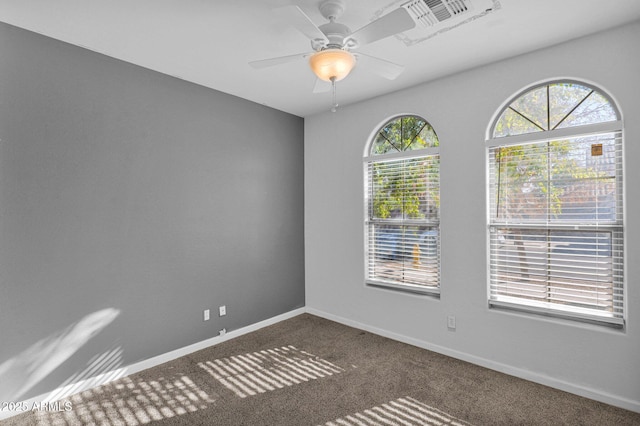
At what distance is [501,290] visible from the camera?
2.82m

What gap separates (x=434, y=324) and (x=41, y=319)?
3171 millimetres

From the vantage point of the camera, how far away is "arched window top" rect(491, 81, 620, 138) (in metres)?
2.40

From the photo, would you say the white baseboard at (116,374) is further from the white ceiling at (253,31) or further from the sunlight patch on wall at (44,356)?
the white ceiling at (253,31)

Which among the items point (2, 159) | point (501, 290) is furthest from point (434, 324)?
point (2, 159)

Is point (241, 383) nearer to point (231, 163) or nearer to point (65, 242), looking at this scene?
point (65, 242)

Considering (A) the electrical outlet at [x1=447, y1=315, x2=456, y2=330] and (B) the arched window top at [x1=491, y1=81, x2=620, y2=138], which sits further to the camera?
(A) the electrical outlet at [x1=447, y1=315, x2=456, y2=330]

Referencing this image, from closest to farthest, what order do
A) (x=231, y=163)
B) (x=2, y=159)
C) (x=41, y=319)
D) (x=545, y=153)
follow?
1. (x=2, y=159)
2. (x=41, y=319)
3. (x=545, y=153)
4. (x=231, y=163)

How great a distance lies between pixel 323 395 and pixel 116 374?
167 cm

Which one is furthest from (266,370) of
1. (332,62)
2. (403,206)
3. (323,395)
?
(332,62)

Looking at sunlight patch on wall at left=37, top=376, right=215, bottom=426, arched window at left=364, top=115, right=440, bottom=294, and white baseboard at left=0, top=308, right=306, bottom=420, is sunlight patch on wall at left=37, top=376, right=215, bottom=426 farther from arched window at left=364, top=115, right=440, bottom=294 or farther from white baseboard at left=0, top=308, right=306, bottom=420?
arched window at left=364, top=115, right=440, bottom=294

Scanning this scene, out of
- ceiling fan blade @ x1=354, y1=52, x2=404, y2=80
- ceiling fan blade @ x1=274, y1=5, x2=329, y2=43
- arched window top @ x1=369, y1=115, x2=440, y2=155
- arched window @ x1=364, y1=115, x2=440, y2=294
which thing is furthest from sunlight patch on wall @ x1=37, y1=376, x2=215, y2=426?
arched window top @ x1=369, y1=115, x2=440, y2=155

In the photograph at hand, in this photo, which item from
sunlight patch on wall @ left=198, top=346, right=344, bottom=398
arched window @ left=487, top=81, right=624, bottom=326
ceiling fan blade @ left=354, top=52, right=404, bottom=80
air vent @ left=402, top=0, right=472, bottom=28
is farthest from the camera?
sunlight patch on wall @ left=198, top=346, right=344, bottom=398

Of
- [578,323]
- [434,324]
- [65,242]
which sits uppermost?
[65,242]

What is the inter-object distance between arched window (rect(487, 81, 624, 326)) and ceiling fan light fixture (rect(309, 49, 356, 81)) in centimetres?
156
